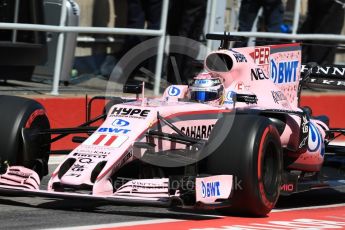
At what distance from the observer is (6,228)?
26.2ft

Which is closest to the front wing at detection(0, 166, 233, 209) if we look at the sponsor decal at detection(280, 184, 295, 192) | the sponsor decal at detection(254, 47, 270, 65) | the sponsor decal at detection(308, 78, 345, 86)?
the sponsor decal at detection(280, 184, 295, 192)

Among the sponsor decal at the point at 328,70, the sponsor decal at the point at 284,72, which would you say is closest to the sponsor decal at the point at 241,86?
the sponsor decal at the point at 284,72

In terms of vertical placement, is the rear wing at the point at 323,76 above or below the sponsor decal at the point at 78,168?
above

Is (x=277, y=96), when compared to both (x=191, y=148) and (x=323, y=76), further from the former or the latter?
(x=191, y=148)

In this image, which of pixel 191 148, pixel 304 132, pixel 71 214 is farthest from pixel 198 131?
pixel 71 214

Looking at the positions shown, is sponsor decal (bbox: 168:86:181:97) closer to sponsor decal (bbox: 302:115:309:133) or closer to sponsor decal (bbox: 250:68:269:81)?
sponsor decal (bbox: 250:68:269:81)

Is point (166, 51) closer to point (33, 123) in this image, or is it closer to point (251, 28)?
point (251, 28)

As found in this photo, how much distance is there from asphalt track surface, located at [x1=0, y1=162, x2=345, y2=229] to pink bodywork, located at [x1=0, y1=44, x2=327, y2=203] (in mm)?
227

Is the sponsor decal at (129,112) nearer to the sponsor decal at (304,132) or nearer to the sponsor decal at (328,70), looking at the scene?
the sponsor decal at (304,132)

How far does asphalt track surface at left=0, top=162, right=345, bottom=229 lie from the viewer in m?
8.33

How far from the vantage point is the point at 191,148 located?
9156mm

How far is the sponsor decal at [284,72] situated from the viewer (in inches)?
427

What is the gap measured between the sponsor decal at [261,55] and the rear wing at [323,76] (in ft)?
2.80

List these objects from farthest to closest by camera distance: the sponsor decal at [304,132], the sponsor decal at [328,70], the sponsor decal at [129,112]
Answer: the sponsor decal at [328,70]
the sponsor decal at [304,132]
the sponsor decal at [129,112]
